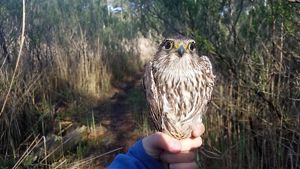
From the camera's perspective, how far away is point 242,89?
12.8 feet

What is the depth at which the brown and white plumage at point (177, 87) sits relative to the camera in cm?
269

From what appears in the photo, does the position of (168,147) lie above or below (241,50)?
below

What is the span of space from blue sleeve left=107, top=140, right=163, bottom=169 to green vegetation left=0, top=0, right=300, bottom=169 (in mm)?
1354

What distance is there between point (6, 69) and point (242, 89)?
8.87 ft

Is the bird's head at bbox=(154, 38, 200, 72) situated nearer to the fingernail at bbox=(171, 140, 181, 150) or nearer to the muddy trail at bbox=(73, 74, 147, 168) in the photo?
the fingernail at bbox=(171, 140, 181, 150)

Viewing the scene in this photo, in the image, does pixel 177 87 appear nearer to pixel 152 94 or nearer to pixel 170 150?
pixel 152 94

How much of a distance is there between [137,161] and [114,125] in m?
4.04

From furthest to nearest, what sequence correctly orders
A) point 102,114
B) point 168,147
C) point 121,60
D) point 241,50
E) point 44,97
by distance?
1. point 121,60
2. point 102,114
3. point 44,97
4. point 241,50
5. point 168,147

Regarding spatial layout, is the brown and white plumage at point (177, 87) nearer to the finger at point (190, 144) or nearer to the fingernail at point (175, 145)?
the finger at point (190, 144)

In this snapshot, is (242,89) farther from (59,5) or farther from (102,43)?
(59,5)

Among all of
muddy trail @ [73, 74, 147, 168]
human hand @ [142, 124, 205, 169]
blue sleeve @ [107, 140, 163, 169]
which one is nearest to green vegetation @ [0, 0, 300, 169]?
muddy trail @ [73, 74, 147, 168]

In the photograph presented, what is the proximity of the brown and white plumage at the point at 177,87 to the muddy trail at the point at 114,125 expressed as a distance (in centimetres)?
199

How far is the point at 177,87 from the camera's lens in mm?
2750

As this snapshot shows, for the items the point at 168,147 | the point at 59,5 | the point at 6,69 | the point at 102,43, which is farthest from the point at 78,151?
the point at 59,5
